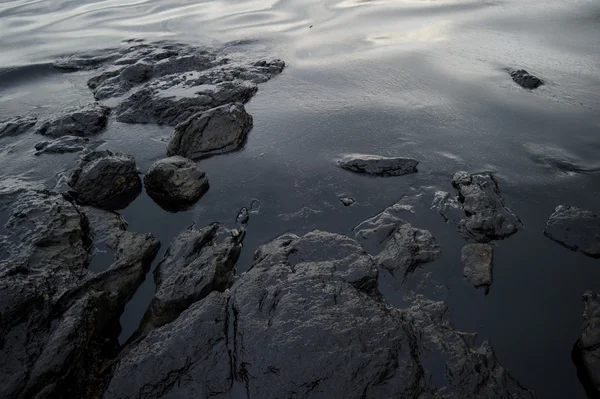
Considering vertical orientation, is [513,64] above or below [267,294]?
above

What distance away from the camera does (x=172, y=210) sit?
13.9ft

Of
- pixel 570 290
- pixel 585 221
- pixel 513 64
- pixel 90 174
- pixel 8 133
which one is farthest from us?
pixel 513 64

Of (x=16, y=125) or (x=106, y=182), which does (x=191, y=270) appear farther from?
(x=16, y=125)

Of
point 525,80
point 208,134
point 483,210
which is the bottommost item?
point 483,210

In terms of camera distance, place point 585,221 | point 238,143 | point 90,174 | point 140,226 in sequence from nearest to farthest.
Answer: point 585,221 → point 140,226 → point 90,174 → point 238,143

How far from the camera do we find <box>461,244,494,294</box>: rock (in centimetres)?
323

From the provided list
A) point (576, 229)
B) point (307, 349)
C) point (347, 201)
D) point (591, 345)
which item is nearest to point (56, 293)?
point (307, 349)

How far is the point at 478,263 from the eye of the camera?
3.34m

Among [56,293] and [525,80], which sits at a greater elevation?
[525,80]

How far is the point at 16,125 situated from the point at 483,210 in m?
6.42

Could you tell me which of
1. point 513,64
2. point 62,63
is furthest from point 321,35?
point 62,63

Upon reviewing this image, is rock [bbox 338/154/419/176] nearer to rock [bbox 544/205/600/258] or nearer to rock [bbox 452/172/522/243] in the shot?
rock [bbox 452/172/522/243]

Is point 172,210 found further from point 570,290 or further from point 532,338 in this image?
point 570,290

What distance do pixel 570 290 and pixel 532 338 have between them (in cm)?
61
